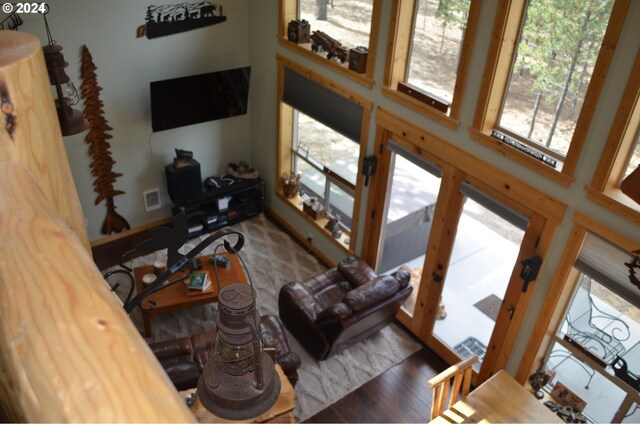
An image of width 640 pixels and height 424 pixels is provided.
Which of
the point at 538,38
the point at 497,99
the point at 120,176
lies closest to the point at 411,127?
the point at 497,99

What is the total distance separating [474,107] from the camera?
15.1 ft

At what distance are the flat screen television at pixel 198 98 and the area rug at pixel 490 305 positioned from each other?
3.85 metres

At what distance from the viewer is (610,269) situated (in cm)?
406

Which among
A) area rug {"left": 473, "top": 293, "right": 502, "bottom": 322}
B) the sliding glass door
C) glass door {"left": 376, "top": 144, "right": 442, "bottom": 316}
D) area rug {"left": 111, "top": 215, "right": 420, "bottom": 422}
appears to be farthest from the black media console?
area rug {"left": 473, "top": 293, "right": 502, "bottom": 322}

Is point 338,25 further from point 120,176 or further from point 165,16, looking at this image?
point 120,176

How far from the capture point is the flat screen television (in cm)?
659

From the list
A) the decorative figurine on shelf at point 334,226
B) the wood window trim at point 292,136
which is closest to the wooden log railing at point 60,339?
the wood window trim at point 292,136

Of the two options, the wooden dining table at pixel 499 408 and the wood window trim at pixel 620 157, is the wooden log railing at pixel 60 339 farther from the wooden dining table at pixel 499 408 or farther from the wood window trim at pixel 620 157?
the wooden dining table at pixel 499 408

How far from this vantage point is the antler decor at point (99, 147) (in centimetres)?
622

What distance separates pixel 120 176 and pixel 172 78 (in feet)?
4.63

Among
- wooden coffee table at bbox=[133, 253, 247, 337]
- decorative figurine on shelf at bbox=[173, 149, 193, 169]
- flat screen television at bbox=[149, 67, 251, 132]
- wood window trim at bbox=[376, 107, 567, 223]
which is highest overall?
wood window trim at bbox=[376, 107, 567, 223]

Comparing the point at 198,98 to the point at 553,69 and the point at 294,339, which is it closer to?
the point at 294,339

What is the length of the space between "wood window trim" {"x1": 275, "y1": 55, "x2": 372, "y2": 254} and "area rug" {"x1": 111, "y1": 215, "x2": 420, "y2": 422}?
1.68 ft

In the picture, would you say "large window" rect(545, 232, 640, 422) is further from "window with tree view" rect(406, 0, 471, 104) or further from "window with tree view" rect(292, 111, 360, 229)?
"window with tree view" rect(292, 111, 360, 229)
